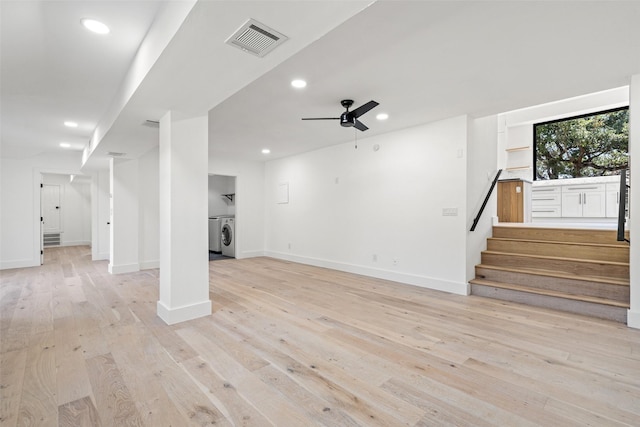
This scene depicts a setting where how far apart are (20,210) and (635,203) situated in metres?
10.1

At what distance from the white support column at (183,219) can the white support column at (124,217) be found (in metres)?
3.08

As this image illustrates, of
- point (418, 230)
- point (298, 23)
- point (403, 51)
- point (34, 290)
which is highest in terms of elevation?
point (403, 51)

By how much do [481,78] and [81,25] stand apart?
3.43m

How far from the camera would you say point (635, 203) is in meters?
2.88

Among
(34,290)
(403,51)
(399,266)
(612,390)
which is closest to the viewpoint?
(612,390)

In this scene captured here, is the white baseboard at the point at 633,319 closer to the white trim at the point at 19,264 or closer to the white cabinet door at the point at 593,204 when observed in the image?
the white cabinet door at the point at 593,204

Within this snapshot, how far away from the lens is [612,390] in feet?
6.13

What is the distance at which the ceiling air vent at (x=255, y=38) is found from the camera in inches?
62.7

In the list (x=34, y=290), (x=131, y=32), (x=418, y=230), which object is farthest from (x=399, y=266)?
(x=34, y=290)

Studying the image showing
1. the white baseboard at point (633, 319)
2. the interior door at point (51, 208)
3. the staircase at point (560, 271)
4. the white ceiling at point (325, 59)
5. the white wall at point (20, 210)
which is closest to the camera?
the white ceiling at point (325, 59)

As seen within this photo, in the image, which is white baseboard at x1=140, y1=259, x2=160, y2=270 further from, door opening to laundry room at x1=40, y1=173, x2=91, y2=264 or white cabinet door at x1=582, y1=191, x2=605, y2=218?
white cabinet door at x1=582, y1=191, x2=605, y2=218

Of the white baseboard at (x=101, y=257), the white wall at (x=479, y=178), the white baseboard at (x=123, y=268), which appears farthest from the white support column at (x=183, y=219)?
the white baseboard at (x=101, y=257)

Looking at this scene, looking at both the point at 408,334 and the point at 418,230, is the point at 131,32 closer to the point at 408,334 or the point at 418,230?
the point at 408,334

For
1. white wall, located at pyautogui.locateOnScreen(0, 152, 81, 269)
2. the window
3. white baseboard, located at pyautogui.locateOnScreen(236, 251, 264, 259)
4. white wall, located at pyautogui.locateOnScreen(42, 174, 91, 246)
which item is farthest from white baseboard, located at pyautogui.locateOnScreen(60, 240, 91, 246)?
the window
